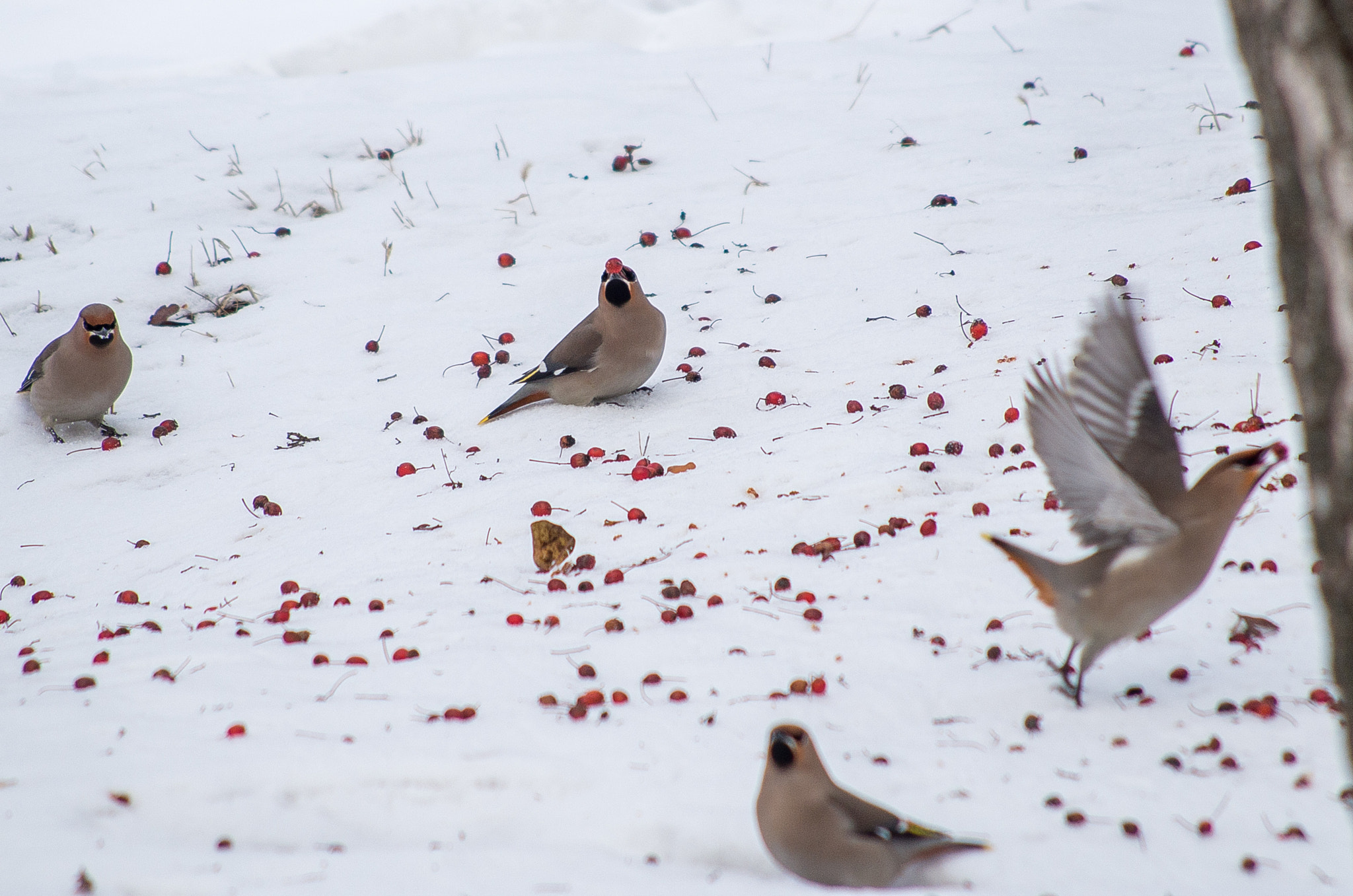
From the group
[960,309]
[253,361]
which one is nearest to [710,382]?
[960,309]

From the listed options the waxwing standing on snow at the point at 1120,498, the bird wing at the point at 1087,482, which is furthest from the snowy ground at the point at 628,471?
the bird wing at the point at 1087,482

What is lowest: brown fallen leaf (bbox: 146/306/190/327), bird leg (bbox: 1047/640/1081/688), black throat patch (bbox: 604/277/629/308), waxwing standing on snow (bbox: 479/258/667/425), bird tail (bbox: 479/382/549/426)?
bird leg (bbox: 1047/640/1081/688)

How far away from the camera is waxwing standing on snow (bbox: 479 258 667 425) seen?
5227 millimetres

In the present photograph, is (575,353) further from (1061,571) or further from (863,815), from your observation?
(863,815)

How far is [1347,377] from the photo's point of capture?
1.48 m

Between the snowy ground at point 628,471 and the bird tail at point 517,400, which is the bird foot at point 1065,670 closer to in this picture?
the snowy ground at point 628,471

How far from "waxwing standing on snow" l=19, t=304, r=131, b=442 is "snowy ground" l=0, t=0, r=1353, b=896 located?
0.24 m

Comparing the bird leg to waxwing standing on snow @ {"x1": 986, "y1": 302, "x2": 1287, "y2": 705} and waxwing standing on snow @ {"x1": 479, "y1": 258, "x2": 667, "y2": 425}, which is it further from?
waxwing standing on snow @ {"x1": 479, "y1": 258, "x2": 667, "y2": 425}

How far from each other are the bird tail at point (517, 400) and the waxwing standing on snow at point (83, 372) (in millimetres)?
1877

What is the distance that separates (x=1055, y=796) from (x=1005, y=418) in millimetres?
2435

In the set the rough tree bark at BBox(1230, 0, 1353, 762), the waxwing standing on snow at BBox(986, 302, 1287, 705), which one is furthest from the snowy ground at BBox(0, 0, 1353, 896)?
the rough tree bark at BBox(1230, 0, 1353, 762)

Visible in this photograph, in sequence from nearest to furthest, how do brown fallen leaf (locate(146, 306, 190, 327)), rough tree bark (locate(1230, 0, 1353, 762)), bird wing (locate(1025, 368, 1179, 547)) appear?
rough tree bark (locate(1230, 0, 1353, 762))
bird wing (locate(1025, 368, 1179, 547))
brown fallen leaf (locate(146, 306, 190, 327))

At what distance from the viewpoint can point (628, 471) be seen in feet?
15.4

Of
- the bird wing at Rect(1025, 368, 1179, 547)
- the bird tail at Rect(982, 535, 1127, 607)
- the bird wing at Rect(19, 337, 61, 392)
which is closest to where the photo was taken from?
the bird wing at Rect(1025, 368, 1179, 547)
